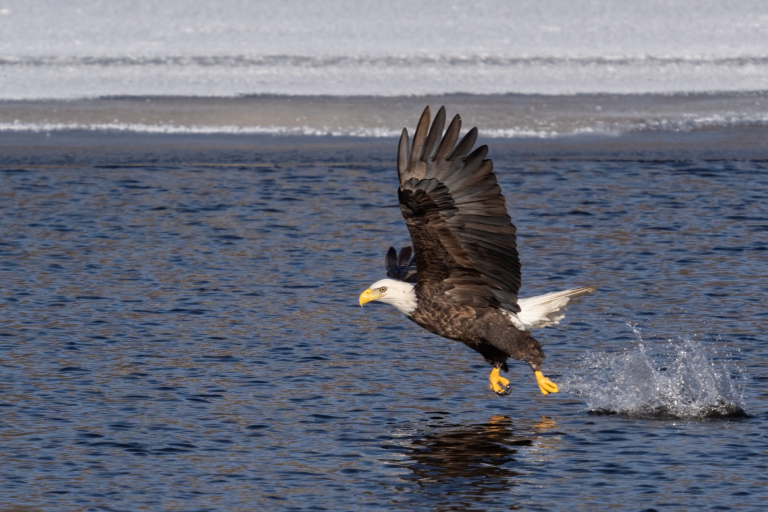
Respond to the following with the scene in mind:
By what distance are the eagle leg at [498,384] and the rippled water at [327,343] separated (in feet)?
0.32

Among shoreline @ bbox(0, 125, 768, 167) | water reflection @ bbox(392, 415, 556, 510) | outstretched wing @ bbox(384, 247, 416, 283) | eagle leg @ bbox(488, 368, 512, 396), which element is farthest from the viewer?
shoreline @ bbox(0, 125, 768, 167)

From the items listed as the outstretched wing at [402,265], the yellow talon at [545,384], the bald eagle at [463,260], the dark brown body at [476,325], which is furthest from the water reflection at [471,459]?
the outstretched wing at [402,265]

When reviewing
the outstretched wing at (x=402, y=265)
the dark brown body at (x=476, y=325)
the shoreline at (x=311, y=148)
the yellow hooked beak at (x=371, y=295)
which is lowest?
the dark brown body at (x=476, y=325)

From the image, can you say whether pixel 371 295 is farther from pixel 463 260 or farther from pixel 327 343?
pixel 327 343

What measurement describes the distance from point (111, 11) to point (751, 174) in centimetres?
1312

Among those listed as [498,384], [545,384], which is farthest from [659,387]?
[498,384]

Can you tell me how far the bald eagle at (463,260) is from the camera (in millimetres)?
6938

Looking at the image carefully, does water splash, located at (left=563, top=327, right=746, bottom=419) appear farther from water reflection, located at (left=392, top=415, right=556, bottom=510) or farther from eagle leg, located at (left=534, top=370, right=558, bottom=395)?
water reflection, located at (left=392, top=415, right=556, bottom=510)

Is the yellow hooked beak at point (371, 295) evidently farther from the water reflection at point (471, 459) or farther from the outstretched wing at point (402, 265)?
the water reflection at point (471, 459)

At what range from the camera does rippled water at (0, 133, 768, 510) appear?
6355 millimetres

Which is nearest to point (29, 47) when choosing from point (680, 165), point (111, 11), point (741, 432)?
point (111, 11)

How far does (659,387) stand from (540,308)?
936 millimetres

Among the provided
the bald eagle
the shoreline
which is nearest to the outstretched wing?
the bald eagle

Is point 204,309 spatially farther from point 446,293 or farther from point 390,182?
point 390,182
